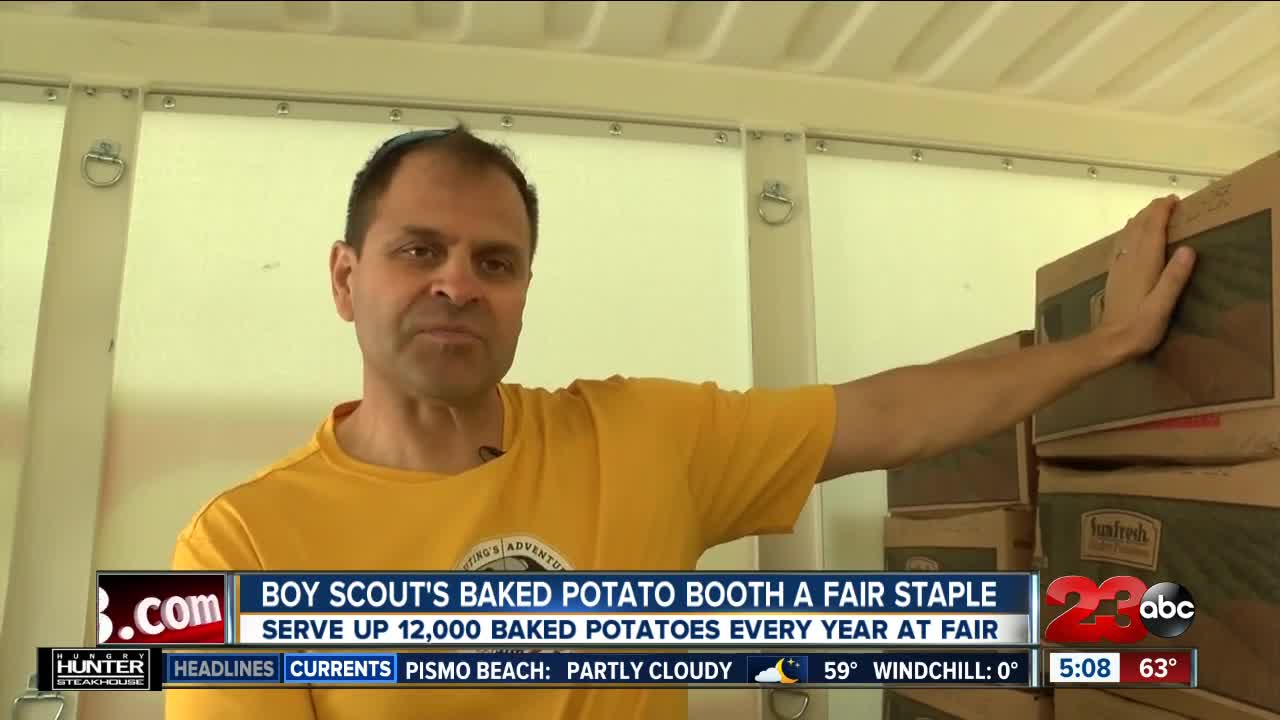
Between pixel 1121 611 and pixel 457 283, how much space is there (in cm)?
84

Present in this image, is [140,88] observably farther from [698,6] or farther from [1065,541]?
[1065,541]

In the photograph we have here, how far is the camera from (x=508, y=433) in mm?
1035

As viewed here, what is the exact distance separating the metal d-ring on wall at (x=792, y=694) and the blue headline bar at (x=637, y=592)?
0.62 meters

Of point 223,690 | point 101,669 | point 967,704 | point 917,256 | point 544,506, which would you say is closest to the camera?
point 223,690

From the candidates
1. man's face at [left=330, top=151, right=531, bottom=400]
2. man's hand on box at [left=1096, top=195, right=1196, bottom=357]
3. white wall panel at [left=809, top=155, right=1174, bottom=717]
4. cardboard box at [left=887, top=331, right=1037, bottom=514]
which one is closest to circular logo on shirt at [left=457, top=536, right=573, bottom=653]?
man's face at [left=330, top=151, right=531, bottom=400]

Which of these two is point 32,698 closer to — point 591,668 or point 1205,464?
point 591,668

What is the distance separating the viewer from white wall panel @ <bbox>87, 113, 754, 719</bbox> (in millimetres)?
1463

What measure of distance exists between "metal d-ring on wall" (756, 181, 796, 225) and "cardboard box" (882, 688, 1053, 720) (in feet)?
2.85

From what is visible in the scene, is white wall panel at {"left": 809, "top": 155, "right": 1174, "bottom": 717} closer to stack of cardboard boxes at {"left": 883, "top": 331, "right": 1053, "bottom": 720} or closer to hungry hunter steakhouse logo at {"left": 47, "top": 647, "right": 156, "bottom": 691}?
stack of cardboard boxes at {"left": 883, "top": 331, "right": 1053, "bottom": 720}

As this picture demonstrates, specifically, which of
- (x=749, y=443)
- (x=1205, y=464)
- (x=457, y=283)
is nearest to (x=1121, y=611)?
(x=1205, y=464)

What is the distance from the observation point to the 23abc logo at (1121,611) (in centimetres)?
92

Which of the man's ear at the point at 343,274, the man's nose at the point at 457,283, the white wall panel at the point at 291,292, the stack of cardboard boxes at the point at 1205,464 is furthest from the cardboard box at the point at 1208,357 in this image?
the man's ear at the point at 343,274

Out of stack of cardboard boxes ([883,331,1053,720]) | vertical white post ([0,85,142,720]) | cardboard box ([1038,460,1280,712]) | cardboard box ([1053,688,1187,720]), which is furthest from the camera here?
vertical white post ([0,85,142,720])

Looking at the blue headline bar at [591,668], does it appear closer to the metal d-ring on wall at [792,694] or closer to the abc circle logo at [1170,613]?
the abc circle logo at [1170,613]
